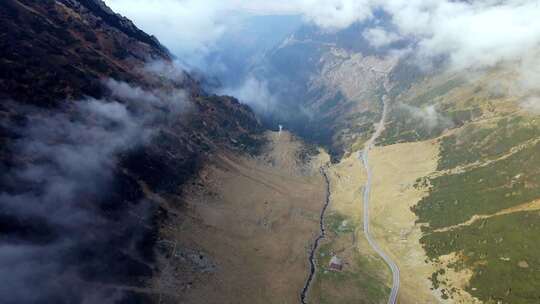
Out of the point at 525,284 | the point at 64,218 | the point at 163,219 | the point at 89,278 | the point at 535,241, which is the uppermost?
the point at 535,241

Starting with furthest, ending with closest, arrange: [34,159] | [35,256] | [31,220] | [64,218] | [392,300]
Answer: [392,300], [34,159], [64,218], [31,220], [35,256]

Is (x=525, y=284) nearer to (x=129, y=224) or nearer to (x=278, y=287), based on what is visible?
(x=278, y=287)

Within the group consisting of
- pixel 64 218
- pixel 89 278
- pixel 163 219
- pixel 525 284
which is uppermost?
pixel 525 284

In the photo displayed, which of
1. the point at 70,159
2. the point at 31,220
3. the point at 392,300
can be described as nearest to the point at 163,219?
the point at 70,159

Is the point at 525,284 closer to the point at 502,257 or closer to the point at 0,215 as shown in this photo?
the point at 502,257

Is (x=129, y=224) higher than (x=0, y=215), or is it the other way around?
(x=129, y=224)

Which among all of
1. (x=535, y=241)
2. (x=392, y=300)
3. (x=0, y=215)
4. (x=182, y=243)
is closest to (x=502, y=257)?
(x=535, y=241)

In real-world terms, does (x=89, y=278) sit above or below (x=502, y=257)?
below

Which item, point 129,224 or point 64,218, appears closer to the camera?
point 64,218

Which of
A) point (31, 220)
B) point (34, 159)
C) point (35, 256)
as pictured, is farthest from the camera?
point (34, 159)
